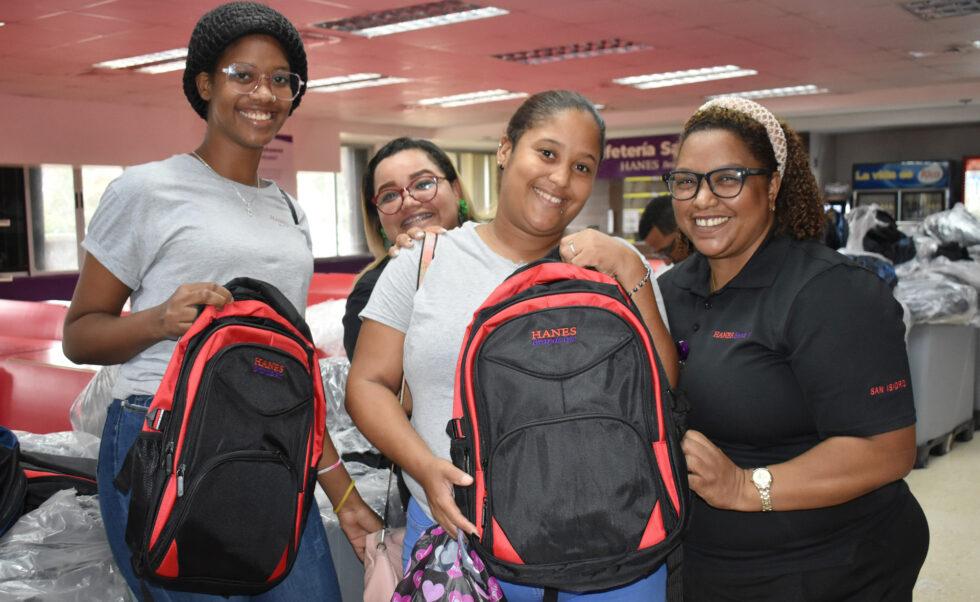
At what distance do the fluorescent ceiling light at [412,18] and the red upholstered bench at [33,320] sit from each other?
3.59 metres

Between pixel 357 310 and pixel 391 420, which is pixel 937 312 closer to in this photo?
pixel 357 310

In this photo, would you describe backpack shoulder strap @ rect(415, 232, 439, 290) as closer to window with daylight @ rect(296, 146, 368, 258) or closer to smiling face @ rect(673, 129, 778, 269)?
smiling face @ rect(673, 129, 778, 269)

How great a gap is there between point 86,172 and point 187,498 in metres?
12.7

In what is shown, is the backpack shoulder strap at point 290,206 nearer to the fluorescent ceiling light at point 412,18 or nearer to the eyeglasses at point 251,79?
the eyeglasses at point 251,79

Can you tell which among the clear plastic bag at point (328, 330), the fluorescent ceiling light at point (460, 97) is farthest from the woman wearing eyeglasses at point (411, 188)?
the fluorescent ceiling light at point (460, 97)

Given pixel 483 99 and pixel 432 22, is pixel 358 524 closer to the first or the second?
pixel 432 22

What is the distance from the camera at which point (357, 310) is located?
2.00 meters

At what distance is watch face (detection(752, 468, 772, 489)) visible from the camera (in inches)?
54.1

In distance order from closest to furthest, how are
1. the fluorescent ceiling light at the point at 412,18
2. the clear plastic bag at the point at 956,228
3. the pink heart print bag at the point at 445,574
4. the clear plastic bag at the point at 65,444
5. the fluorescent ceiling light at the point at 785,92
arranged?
the pink heart print bag at the point at 445,574 → the clear plastic bag at the point at 65,444 → the clear plastic bag at the point at 956,228 → the fluorescent ceiling light at the point at 412,18 → the fluorescent ceiling light at the point at 785,92

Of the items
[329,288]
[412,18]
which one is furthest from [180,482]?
[412,18]

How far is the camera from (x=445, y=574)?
4.22 feet

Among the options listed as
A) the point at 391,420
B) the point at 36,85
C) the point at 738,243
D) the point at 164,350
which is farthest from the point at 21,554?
the point at 36,85

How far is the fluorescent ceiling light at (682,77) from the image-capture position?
10.9m

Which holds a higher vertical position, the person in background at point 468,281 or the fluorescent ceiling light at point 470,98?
the fluorescent ceiling light at point 470,98
